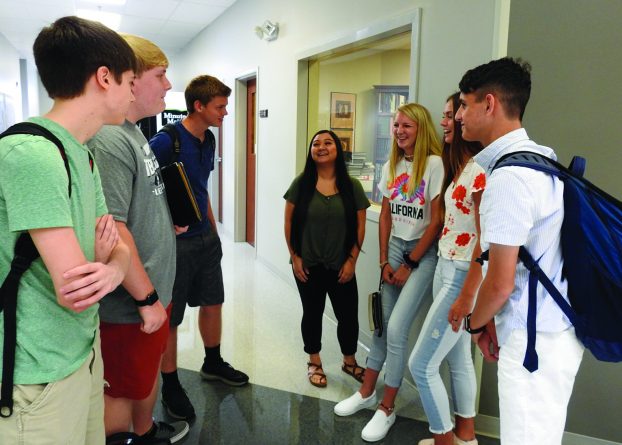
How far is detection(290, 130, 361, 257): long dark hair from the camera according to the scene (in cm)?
256

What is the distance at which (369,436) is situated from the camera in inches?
85.4

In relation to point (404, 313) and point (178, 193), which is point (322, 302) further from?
point (178, 193)

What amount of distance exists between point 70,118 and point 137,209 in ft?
1.88

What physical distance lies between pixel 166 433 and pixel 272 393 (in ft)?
2.12

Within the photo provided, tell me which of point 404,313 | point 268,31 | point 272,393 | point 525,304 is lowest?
point 272,393

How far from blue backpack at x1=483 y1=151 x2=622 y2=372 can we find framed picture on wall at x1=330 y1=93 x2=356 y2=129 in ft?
9.02

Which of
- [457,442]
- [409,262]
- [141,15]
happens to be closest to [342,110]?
[409,262]

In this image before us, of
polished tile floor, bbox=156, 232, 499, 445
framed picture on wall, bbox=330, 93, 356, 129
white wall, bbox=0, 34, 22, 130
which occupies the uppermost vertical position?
white wall, bbox=0, 34, 22, 130

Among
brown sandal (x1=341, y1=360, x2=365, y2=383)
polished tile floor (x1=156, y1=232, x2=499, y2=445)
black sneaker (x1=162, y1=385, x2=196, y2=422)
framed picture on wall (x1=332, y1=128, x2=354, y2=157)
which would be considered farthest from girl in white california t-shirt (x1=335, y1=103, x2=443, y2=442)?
framed picture on wall (x1=332, y1=128, x2=354, y2=157)

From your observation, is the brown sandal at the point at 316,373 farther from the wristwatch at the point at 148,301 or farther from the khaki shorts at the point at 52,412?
the khaki shorts at the point at 52,412

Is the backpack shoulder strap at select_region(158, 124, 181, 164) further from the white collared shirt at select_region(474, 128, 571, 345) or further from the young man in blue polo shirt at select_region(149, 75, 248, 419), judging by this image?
the white collared shirt at select_region(474, 128, 571, 345)

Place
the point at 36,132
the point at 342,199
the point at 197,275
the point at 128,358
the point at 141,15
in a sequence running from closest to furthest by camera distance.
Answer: the point at 36,132, the point at 128,358, the point at 197,275, the point at 342,199, the point at 141,15

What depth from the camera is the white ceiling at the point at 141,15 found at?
6305 millimetres

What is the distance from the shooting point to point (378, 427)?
2201 millimetres
